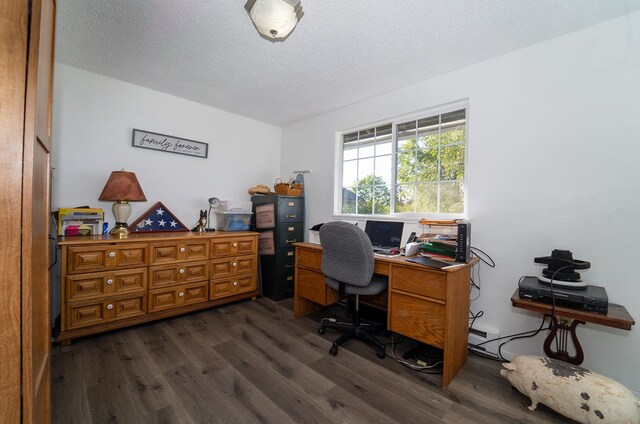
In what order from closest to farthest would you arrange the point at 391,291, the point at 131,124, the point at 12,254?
the point at 12,254 < the point at 391,291 < the point at 131,124

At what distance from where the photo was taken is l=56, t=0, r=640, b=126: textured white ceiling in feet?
5.56

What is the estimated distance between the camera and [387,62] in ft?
7.52

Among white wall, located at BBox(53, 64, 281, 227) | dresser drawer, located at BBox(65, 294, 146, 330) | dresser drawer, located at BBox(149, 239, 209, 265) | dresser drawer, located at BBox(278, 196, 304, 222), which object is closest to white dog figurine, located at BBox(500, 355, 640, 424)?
dresser drawer, located at BBox(278, 196, 304, 222)

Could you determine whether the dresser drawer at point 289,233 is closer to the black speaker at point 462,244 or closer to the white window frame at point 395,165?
the white window frame at point 395,165

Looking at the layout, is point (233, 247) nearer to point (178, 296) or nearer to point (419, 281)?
point (178, 296)

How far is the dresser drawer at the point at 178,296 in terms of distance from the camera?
2521 mm

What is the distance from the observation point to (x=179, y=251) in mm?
2662

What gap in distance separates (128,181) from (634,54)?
13.3 feet

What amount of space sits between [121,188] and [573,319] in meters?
3.69

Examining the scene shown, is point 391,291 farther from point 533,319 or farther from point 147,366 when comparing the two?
point 147,366

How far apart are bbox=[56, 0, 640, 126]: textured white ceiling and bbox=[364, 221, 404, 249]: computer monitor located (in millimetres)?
1453

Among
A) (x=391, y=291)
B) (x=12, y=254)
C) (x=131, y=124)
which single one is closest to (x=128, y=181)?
(x=131, y=124)

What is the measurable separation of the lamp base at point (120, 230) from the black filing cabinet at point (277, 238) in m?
1.45

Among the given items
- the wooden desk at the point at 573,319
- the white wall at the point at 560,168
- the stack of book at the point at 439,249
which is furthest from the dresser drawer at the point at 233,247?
the wooden desk at the point at 573,319
